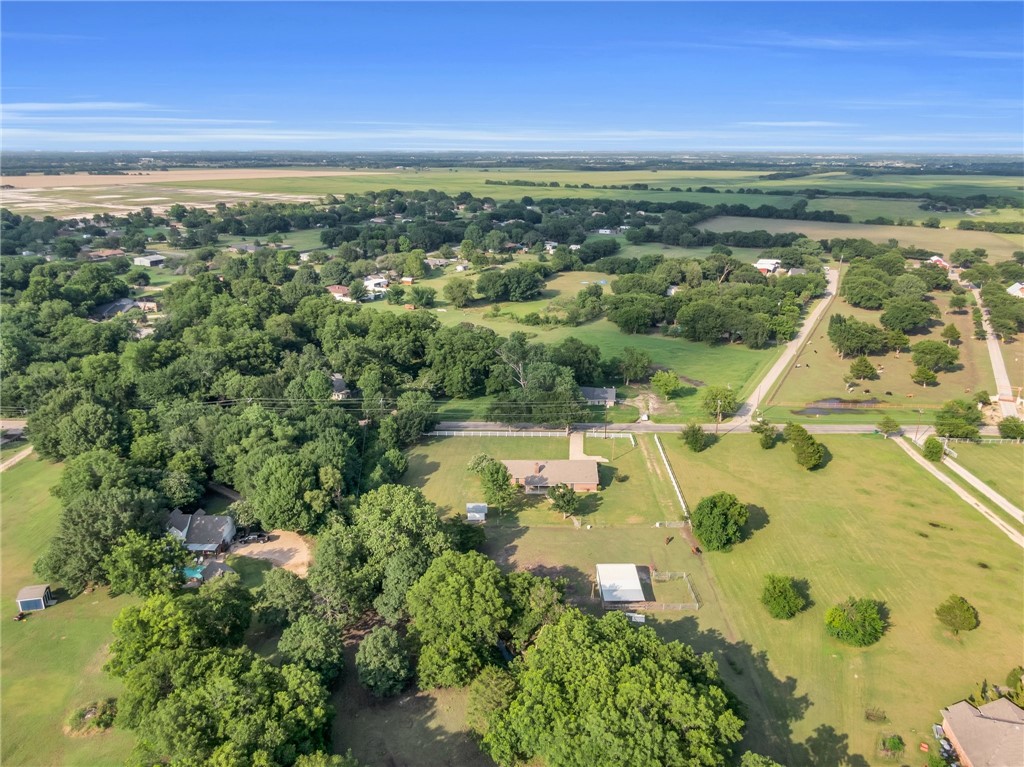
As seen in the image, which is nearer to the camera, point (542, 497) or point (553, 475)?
point (542, 497)

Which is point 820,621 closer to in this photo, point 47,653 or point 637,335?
point 47,653

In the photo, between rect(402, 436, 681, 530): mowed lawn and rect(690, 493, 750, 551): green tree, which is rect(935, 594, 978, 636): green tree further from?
rect(402, 436, 681, 530): mowed lawn

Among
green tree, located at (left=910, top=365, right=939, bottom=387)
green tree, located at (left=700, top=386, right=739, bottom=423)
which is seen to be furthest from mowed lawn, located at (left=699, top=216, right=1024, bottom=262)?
green tree, located at (left=700, top=386, right=739, bottom=423)

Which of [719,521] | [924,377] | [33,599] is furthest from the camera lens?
[924,377]

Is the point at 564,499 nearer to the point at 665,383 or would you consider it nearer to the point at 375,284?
the point at 665,383

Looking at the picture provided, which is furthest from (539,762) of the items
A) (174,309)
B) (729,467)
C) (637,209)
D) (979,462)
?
(637,209)

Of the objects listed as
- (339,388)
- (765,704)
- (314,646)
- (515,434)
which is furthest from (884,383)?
(314,646)
